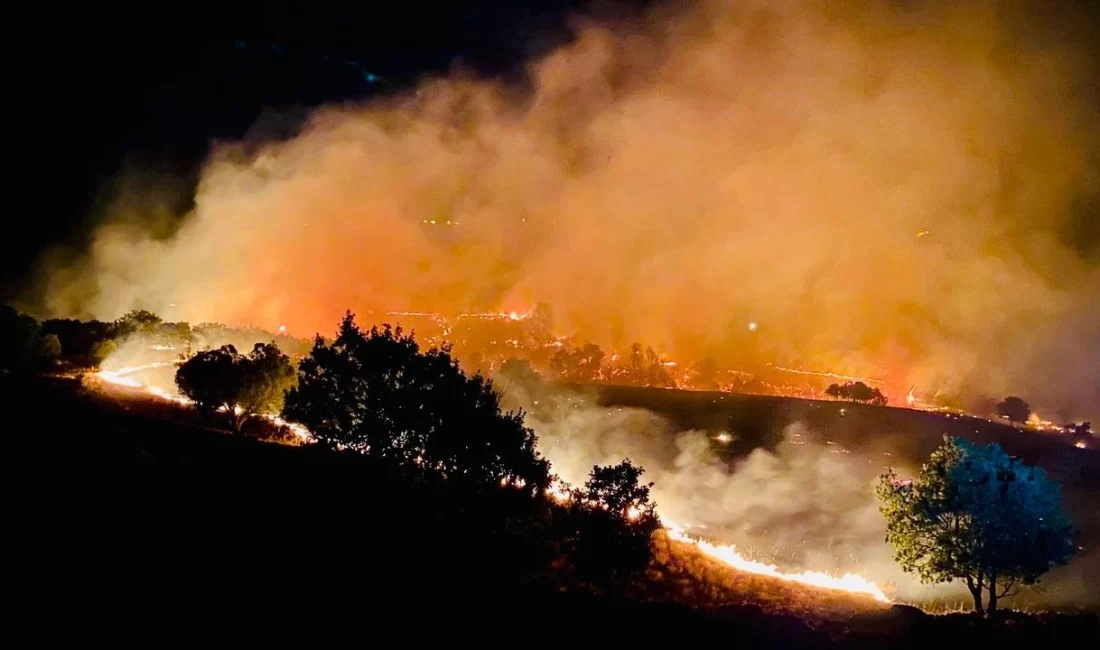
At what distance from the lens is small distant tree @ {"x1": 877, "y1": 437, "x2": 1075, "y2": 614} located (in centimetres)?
2767

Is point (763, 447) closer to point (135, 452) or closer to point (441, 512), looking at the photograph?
point (441, 512)

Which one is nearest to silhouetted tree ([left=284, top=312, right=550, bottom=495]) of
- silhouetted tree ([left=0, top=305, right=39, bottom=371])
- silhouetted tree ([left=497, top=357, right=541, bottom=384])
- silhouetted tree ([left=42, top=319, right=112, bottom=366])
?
silhouetted tree ([left=0, top=305, right=39, bottom=371])

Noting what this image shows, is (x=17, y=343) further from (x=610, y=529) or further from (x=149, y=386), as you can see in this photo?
(x=610, y=529)

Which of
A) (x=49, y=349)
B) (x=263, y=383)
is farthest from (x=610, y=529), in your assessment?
(x=49, y=349)

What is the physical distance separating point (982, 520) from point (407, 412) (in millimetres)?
26535

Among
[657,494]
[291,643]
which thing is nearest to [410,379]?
[291,643]

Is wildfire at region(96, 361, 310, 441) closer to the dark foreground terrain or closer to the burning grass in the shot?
the dark foreground terrain

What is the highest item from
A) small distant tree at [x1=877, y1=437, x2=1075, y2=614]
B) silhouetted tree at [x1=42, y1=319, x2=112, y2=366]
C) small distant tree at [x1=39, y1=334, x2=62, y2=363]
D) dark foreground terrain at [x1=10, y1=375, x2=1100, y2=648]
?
silhouetted tree at [x1=42, y1=319, x2=112, y2=366]

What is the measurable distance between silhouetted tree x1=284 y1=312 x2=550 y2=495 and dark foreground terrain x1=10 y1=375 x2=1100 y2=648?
145 centimetres

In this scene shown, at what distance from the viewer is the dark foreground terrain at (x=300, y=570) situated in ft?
45.3

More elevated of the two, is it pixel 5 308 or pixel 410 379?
pixel 5 308

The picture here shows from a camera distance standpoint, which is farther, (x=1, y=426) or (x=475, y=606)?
(x=1, y=426)

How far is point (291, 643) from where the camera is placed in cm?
1328

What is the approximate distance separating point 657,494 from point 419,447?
5968 centimetres
